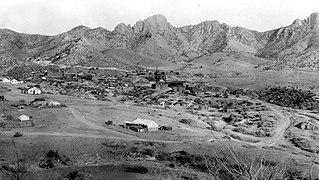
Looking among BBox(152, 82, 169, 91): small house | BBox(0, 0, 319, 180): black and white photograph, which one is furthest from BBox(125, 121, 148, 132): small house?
BBox(152, 82, 169, 91): small house

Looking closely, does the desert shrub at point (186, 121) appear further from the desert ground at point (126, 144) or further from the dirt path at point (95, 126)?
the dirt path at point (95, 126)

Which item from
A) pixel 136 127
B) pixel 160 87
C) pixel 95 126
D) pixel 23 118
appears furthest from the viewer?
pixel 160 87

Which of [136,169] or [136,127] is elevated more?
[136,127]

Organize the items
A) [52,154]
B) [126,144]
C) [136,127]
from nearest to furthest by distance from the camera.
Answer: [52,154]
[126,144]
[136,127]

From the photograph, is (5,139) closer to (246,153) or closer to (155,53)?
(246,153)

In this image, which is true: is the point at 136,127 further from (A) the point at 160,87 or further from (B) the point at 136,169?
(A) the point at 160,87

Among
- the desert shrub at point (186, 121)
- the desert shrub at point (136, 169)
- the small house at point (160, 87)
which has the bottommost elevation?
the desert shrub at point (136, 169)

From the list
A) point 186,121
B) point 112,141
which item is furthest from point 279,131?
point 112,141

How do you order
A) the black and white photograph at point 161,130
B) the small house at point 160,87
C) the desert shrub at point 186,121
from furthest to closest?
the small house at point 160,87
the desert shrub at point 186,121
the black and white photograph at point 161,130

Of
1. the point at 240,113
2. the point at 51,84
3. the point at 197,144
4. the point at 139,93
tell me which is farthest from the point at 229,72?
the point at 197,144

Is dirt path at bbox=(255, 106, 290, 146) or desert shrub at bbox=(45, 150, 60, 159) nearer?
desert shrub at bbox=(45, 150, 60, 159)

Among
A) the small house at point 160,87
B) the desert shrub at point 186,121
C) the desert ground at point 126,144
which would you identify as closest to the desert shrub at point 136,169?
the desert ground at point 126,144

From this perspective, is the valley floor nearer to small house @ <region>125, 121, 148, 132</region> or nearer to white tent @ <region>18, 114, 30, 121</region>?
small house @ <region>125, 121, 148, 132</region>
